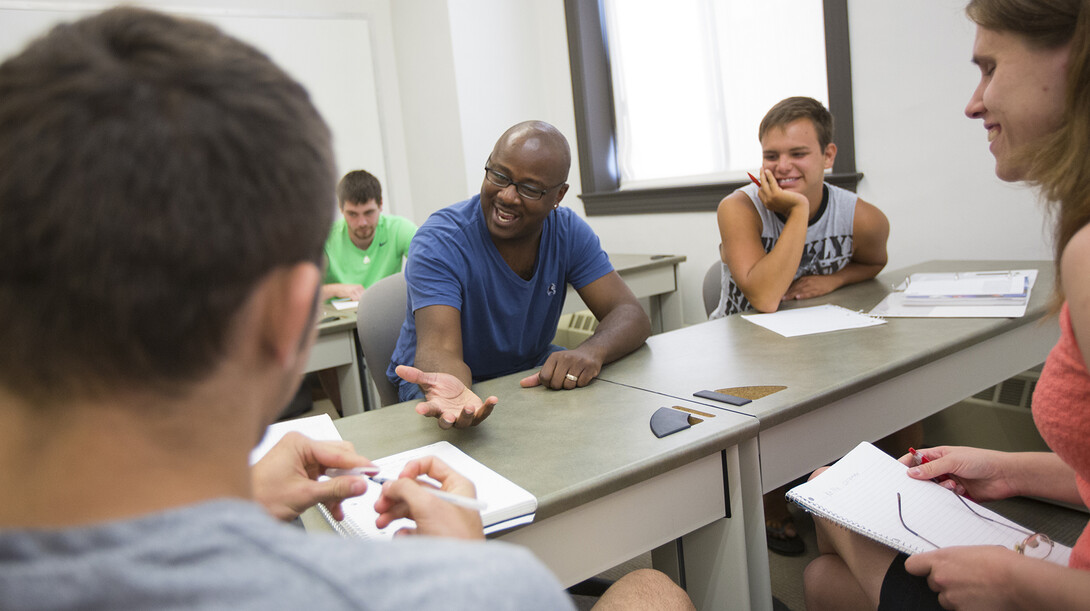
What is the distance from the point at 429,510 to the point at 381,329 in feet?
4.43

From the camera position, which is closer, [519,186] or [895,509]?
[895,509]

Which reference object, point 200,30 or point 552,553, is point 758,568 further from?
point 200,30

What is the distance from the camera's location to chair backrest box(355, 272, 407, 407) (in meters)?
1.93

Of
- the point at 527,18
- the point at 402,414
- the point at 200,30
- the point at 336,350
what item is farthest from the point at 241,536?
the point at 527,18

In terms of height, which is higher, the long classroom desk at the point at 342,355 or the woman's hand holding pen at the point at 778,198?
the woman's hand holding pen at the point at 778,198

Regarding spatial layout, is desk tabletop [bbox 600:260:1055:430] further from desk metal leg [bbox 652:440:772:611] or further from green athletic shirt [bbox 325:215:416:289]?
green athletic shirt [bbox 325:215:416:289]

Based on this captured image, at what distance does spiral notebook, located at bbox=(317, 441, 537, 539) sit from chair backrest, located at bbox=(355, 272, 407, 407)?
878mm

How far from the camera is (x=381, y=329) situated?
196 cm

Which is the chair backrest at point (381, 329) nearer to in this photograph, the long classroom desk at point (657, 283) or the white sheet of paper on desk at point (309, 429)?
the white sheet of paper on desk at point (309, 429)

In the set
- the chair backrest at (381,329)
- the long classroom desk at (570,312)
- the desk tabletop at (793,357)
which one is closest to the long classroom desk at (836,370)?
the desk tabletop at (793,357)

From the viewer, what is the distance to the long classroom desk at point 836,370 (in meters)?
1.25

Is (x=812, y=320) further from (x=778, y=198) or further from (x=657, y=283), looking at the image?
(x=657, y=283)

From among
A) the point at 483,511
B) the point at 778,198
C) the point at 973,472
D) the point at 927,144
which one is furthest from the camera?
the point at 927,144

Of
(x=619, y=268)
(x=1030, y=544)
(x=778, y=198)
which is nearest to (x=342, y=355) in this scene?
(x=619, y=268)
